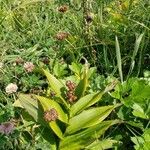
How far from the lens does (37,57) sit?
2871 millimetres

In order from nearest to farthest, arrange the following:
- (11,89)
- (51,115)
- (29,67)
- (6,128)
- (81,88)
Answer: (51,115) → (6,128) → (81,88) → (11,89) → (29,67)

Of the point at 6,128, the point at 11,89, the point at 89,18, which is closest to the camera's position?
the point at 6,128

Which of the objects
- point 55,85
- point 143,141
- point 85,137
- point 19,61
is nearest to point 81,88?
point 55,85

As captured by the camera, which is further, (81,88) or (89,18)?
(89,18)

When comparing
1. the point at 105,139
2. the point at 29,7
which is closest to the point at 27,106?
the point at 105,139

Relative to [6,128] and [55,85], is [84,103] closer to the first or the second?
[55,85]

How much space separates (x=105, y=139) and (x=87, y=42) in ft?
3.18

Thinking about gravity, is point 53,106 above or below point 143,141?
above

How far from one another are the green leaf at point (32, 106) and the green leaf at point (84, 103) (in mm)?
136

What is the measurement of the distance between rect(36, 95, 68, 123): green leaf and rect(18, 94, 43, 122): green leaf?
57 mm

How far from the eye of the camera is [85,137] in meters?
2.03

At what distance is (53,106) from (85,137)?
0.61 feet

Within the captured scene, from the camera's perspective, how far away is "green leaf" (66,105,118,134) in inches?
80.0

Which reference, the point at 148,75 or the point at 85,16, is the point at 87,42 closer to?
the point at 85,16
